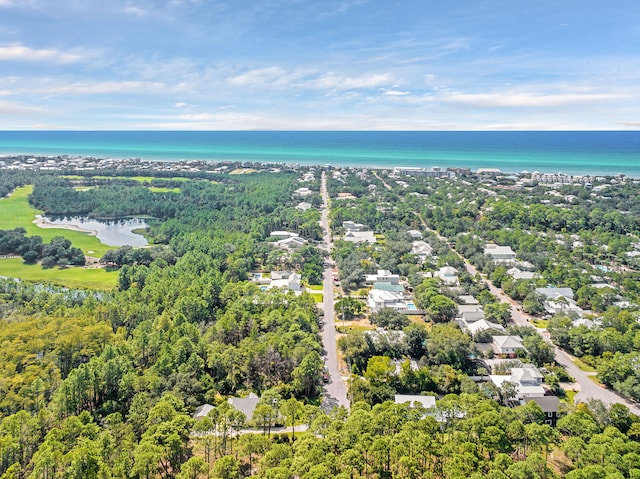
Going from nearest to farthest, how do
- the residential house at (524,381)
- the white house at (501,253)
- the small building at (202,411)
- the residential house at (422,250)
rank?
the small building at (202,411)
the residential house at (524,381)
the white house at (501,253)
the residential house at (422,250)

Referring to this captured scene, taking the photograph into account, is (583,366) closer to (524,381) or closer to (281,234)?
A: (524,381)

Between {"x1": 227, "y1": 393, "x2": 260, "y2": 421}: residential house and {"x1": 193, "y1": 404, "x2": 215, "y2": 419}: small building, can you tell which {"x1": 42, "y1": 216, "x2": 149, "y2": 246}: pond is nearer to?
{"x1": 193, "y1": 404, "x2": 215, "y2": 419}: small building

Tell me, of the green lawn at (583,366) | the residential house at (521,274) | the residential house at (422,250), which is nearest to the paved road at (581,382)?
the green lawn at (583,366)

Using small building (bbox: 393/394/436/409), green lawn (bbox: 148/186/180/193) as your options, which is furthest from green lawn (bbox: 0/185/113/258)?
small building (bbox: 393/394/436/409)

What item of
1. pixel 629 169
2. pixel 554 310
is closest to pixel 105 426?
pixel 554 310

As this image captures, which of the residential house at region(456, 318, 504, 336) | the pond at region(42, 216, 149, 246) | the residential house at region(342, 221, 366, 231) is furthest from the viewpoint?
the residential house at region(342, 221, 366, 231)

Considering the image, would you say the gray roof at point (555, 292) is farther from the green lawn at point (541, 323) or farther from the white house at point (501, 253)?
the white house at point (501, 253)
